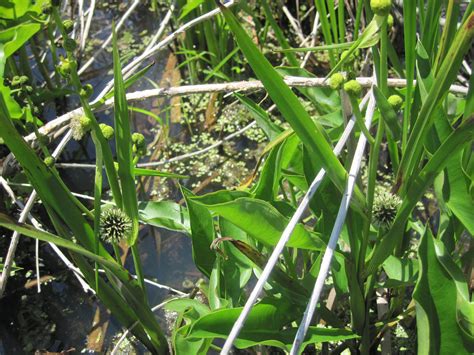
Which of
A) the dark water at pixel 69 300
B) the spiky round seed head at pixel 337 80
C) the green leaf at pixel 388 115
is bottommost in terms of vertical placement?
the dark water at pixel 69 300

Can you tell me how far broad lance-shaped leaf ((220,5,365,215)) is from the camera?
76 cm

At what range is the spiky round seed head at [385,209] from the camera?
997mm

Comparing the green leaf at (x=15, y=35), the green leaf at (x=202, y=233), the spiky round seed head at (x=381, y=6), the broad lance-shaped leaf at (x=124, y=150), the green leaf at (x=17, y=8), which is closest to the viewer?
the spiky round seed head at (x=381, y=6)

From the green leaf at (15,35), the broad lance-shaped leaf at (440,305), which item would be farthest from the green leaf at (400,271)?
the green leaf at (15,35)

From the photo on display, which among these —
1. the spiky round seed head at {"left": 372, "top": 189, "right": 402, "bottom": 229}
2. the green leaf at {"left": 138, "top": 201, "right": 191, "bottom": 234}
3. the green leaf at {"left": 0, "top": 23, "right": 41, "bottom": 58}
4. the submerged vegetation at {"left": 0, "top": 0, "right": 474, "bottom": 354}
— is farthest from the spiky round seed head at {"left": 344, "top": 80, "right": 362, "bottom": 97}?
the green leaf at {"left": 0, "top": 23, "right": 41, "bottom": 58}

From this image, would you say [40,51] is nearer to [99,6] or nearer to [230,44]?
[99,6]

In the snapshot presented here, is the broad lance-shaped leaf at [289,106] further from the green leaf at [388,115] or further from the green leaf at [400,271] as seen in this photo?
the green leaf at [400,271]

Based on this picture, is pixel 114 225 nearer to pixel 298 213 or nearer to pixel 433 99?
pixel 298 213

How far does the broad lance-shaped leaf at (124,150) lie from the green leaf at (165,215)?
11 centimetres

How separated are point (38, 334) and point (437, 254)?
0.90 metres

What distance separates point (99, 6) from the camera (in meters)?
2.28

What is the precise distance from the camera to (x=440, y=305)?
912 mm

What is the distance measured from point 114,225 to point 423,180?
0.48 m

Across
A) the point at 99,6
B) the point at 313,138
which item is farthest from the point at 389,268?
the point at 99,6
